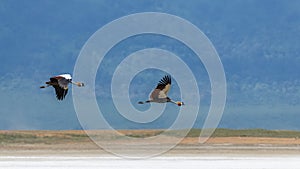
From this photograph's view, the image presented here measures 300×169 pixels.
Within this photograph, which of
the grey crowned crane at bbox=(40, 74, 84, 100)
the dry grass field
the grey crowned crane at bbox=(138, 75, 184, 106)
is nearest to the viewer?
the grey crowned crane at bbox=(40, 74, 84, 100)

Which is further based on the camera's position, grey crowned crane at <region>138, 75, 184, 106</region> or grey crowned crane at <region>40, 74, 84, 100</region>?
grey crowned crane at <region>138, 75, 184, 106</region>

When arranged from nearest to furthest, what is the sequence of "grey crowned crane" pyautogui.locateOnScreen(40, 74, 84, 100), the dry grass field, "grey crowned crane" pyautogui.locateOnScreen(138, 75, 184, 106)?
"grey crowned crane" pyautogui.locateOnScreen(40, 74, 84, 100) → "grey crowned crane" pyautogui.locateOnScreen(138, 75, 184, 106) → the dry grass field

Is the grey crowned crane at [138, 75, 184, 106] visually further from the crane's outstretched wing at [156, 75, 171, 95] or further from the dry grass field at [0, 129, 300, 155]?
the dry grass field at [0, 129, 300, 155]

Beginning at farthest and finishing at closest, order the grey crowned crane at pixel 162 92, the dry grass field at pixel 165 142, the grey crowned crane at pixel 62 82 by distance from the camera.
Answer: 1. the dry grass field at pixel 165 142
2. the grey crowned crane at pixel 162 92
3. the grey crowned crane at pixel 62 82

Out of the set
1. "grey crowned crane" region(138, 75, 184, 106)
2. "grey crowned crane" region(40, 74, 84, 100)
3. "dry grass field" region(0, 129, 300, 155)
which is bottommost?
"grey crowned crane" region(40, 74, 84, 100)

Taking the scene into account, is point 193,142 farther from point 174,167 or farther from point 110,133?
point 174,167

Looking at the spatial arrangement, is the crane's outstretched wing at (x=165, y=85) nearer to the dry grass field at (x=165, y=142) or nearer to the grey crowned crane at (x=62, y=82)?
the grey crowned crane at (x=62, y=82)

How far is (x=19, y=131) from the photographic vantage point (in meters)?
60.4

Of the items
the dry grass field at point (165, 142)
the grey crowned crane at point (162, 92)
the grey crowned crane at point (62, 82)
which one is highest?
the dry grass field at point (165, 142)

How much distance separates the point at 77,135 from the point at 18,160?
2245 centimetres

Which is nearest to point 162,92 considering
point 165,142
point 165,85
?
point 165,85

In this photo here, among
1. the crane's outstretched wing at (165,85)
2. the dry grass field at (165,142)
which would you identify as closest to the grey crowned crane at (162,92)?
the crane's outstretched wing at (165,85)

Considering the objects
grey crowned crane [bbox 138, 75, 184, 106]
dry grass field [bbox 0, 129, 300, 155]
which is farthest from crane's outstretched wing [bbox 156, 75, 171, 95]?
dry grass field [bbox 0, 129, 300, 155]

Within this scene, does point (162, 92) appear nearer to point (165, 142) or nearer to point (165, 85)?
point (165, 85)
